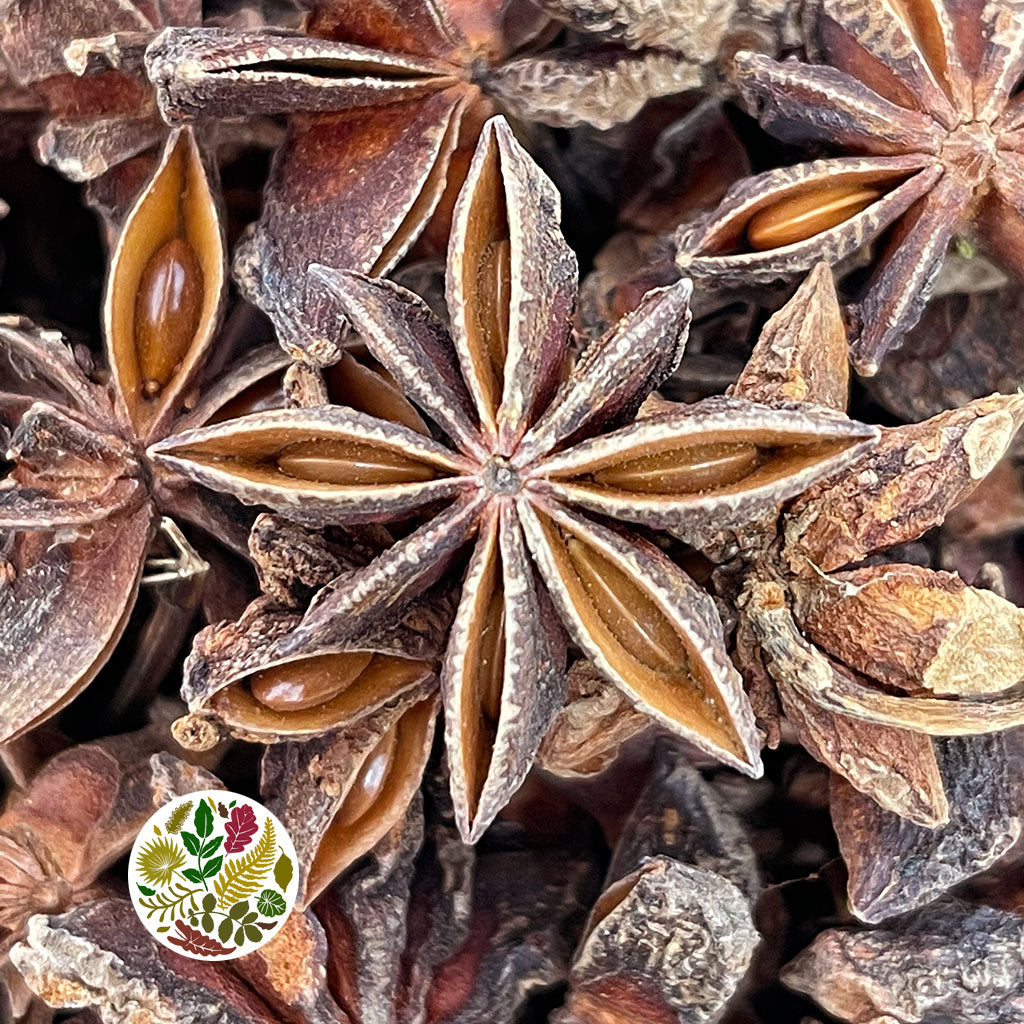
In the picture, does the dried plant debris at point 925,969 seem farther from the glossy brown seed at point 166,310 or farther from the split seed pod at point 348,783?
the glossy brown seed at point 166,310

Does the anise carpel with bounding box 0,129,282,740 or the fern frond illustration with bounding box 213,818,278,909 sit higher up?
the anise carpel with bounding box 0,129,282,740

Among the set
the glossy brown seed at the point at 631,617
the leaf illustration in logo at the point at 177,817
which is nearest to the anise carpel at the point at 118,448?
the leaf illustration in logo at the point at 177,817

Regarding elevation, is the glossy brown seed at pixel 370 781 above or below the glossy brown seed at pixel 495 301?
below

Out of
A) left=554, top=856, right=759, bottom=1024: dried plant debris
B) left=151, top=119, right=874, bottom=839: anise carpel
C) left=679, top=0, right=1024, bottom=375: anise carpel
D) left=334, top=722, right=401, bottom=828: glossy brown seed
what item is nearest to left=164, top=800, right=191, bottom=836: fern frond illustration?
left=334, top=722, right=401, bottom=828: glossy brown seed

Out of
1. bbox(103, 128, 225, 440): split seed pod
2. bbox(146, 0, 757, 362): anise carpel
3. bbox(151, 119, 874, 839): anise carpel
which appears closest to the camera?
bbox(151, 119, 874, 839): anise carpel

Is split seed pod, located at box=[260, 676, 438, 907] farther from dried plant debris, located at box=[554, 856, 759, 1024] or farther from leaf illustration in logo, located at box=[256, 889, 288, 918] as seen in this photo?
dried plant debris, located at box=[554, 856, 759, 1024]

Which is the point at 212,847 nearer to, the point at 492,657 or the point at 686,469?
the point at 492,657
